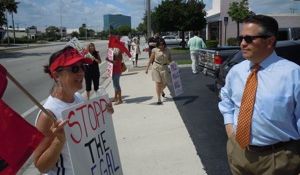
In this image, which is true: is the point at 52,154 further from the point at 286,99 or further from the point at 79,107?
the point at 286,99

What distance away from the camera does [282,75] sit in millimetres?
2973

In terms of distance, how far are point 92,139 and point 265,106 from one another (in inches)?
46.7

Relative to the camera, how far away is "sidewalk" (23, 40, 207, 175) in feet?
20.6

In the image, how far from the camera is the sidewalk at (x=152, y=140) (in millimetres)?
6270

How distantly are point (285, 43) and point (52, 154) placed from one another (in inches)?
293

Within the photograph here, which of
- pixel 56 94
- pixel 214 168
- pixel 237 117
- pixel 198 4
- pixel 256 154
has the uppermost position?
pixel 198 4

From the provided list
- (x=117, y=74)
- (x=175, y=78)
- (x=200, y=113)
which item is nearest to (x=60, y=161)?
(x=200, y=113)

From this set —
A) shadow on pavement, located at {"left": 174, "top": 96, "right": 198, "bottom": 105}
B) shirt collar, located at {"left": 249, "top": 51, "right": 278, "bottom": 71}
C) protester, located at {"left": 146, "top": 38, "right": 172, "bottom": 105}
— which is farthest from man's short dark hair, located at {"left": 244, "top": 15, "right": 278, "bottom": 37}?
shadow on pavement, located at {"left": 174, "top": 96, "right": 198, "bottom": 105}

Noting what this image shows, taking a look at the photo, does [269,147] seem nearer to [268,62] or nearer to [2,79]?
[268,62]

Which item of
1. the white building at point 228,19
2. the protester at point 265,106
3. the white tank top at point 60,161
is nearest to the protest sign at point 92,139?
the white tank top at point 60,161

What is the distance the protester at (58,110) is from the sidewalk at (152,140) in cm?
316

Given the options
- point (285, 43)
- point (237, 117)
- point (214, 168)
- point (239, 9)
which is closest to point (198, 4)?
point (239, 9)

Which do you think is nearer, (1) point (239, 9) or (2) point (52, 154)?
(2) point (52, 154)

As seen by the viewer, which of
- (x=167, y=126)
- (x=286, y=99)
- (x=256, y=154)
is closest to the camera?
(x=286, y=99)
